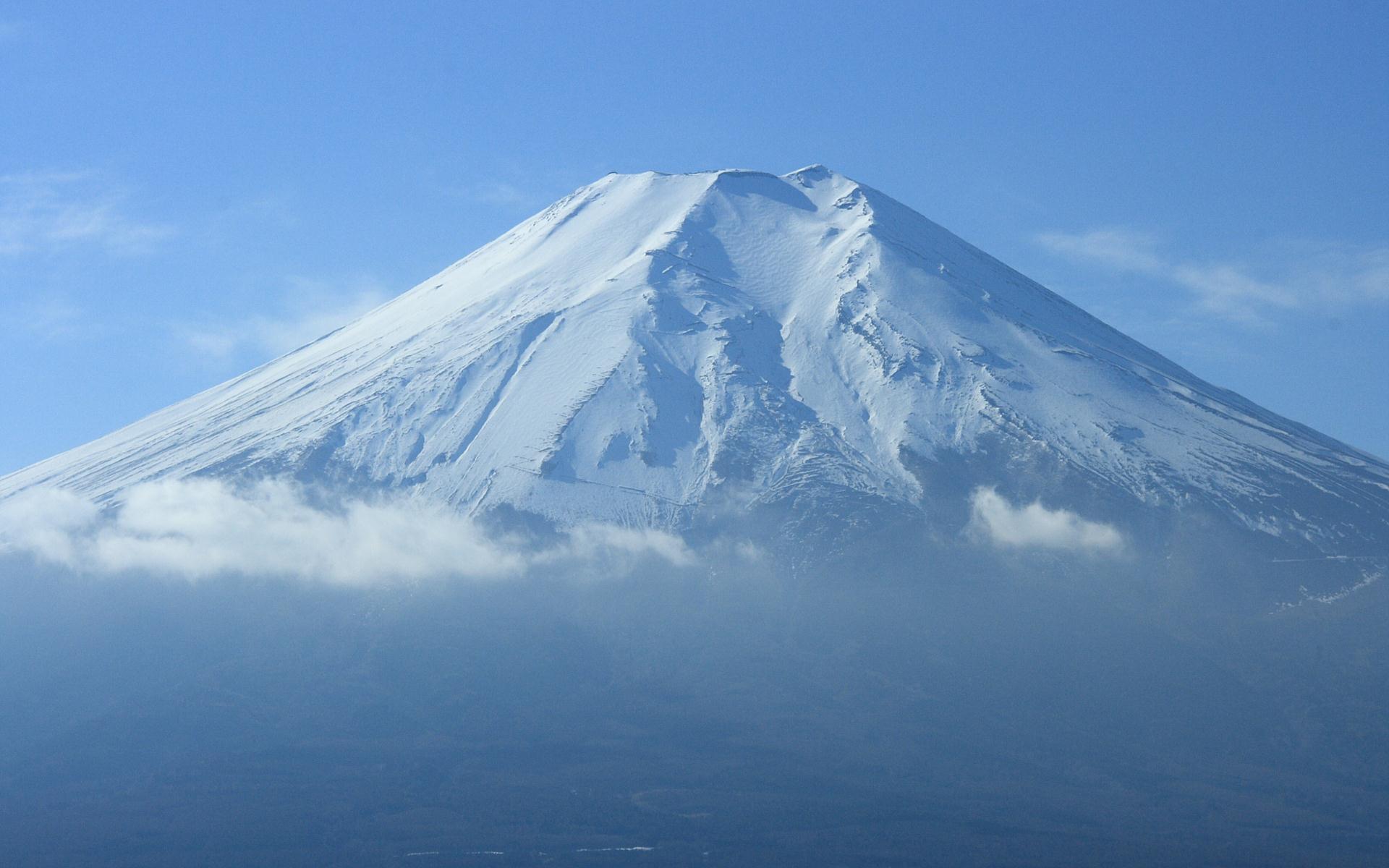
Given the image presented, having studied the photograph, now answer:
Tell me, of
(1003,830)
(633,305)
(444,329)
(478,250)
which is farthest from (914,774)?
(478,250)

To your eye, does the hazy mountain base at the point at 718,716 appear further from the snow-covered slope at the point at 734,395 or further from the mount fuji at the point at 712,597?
the snow-covered slope at the point at 734,395

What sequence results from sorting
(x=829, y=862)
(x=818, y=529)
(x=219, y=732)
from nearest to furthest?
(x=829, y=862)
(x=219, y=732)
(x=818, y=529)

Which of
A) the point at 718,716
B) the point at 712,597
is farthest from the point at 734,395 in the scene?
the point at 718,716

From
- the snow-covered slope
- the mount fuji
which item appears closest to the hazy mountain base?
the mount fuji

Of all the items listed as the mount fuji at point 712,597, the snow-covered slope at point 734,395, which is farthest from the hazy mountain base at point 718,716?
the snow-covered slope at point 734,395

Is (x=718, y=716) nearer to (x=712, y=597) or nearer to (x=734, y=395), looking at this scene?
(x=712, y=597)

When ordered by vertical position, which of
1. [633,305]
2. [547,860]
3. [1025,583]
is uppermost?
[633,305]

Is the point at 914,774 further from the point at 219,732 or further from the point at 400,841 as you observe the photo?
the point at 219,732
